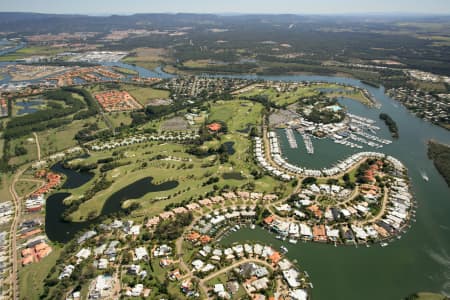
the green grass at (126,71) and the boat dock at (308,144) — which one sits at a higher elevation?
the green grass at (126,71)

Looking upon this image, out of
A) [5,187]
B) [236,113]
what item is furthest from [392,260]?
[5,187]

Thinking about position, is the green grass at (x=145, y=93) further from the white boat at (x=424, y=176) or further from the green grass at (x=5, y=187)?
the white boat at (x=424, y=176)

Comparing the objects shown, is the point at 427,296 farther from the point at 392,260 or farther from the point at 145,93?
the point at 145,93

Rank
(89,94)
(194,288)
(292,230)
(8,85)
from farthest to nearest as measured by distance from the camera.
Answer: (8,85) < (89,94) < (292,230) < (194,288)

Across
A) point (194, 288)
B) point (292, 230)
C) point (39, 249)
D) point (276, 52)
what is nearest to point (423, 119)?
point (292, 230)

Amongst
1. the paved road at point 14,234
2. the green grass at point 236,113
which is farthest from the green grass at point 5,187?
the green grass at point 236,113

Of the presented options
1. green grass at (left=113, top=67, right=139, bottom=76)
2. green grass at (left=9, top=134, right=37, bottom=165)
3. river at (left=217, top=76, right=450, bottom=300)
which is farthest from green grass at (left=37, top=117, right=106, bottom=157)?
green grass at (left=113, top=67, right=139, bottom=76)

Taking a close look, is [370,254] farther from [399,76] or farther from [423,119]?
[399,76]

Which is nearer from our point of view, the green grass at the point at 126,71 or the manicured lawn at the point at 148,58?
the green grass at the point at 126,71
